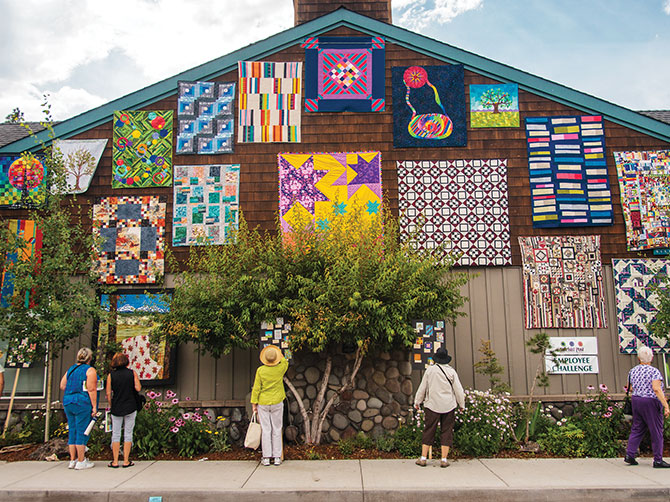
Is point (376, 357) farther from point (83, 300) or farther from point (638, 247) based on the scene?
point (638, 247)

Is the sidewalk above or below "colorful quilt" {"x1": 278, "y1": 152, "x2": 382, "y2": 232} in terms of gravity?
below

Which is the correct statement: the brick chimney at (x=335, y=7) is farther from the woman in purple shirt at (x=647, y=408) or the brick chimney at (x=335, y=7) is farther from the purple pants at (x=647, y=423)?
the purple pants at (x=647, y=423)

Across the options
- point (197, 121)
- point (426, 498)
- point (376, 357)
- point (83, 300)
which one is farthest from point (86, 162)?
point (426, 498)

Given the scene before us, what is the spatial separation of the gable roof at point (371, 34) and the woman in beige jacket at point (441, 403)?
A: 20.9 ft

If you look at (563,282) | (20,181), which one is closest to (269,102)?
(20,181)

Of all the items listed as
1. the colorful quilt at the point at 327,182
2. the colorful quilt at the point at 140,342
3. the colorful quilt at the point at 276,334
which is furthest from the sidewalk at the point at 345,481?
the colorful quilt at the point at 327,182

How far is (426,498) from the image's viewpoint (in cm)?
654

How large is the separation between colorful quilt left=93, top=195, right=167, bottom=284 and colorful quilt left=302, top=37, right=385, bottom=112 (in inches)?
151

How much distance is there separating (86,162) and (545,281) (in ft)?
30.9

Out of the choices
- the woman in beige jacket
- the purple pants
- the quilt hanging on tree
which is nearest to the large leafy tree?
the woman in beige jacket

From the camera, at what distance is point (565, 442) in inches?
331

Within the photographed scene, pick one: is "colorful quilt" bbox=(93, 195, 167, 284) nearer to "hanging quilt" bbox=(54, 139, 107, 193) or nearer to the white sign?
"hanging quilt" bbox=(54, 139, 107, 193)

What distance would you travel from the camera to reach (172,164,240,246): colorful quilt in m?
10.5

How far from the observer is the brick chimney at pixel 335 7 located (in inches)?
486
